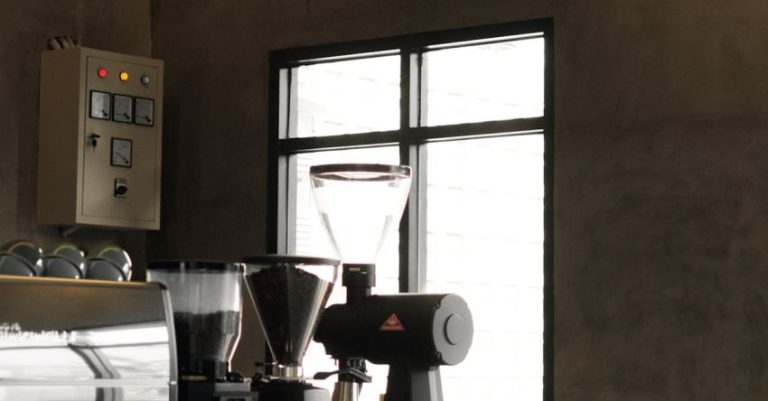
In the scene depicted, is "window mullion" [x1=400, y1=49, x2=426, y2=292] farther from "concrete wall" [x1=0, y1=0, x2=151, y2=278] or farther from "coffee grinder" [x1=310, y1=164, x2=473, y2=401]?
"coffee grinder" [x1=310, y1=164, x2=473, y2=401]

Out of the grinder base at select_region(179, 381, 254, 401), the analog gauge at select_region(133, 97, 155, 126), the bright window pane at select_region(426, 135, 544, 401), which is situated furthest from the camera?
the analog gauge at select_region(133, 97, 155, 126)

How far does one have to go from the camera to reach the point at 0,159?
667 cm

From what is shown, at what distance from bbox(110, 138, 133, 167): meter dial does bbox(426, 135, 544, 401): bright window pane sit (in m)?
1.57

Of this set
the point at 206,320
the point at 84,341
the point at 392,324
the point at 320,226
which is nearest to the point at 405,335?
the point at 392,324

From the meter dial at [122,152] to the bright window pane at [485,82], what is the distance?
1.57m

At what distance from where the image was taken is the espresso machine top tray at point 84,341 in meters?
2.21

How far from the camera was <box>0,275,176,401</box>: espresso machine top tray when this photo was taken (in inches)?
87.1

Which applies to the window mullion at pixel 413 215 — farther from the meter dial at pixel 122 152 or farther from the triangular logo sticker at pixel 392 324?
the triangular logo sticker at pixel 392 324

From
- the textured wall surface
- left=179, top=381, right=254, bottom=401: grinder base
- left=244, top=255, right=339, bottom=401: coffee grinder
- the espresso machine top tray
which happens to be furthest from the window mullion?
the espresso machine top tray

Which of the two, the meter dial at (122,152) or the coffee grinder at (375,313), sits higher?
the meter dial at (122,152)

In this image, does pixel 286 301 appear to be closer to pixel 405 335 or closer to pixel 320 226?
pixel 405 335

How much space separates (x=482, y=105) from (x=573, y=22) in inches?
24.1

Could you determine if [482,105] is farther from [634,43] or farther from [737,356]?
[737,356]

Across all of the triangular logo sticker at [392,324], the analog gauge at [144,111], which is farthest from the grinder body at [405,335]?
the analog gauge at [144,111]
